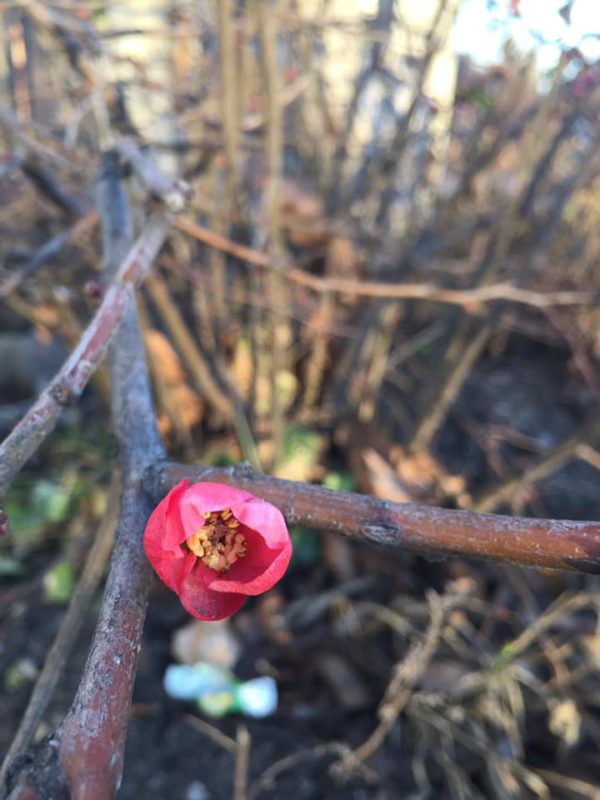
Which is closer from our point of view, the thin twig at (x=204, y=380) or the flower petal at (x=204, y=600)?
the flower petal at (x=204, y=600)

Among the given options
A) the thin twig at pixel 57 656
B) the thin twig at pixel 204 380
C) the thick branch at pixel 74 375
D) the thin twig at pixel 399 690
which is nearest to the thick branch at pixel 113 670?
the thick branch at pixel 74 375

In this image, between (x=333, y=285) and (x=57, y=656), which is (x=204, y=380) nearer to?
(x=333, y=285)

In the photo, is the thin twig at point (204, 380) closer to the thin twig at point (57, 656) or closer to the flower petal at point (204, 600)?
the thin twig at point (57, 656)

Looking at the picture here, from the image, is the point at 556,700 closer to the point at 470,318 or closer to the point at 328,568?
the point at 328,568

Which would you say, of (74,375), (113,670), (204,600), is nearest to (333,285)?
(74,375)

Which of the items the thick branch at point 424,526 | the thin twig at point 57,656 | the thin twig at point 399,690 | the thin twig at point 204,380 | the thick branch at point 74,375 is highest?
the thick branch at point 74,375

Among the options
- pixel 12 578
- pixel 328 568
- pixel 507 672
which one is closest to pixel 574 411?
pixel 328 568
